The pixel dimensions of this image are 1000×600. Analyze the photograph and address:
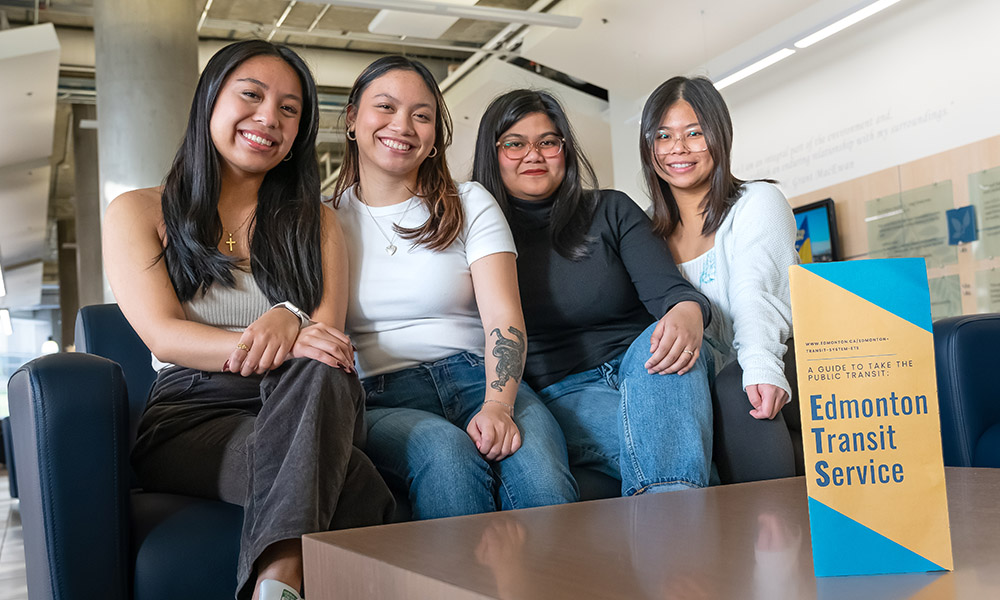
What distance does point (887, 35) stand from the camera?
5.74 metres

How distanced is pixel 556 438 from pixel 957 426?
0.97m

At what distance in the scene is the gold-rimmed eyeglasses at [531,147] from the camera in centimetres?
206

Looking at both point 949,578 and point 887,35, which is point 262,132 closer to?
point 949,578

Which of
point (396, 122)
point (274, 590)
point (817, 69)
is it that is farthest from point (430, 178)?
point (817, 69)

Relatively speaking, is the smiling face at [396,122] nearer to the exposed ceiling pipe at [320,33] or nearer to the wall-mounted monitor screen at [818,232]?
the wall-mounted monitor screen at [818,232]

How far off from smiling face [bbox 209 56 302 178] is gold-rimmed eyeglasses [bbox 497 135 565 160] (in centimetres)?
53

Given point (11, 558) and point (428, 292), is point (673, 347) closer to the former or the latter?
point (428, 292)

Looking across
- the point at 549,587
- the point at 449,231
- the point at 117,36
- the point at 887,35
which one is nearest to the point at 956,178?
the point at 887,35

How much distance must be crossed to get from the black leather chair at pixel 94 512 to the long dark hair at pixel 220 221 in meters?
0.33

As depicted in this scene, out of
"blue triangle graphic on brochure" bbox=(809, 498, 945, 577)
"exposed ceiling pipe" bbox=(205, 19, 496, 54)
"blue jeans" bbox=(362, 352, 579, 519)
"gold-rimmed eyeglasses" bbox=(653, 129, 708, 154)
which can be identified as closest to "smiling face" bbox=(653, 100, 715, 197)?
"gold-rimmed eyeglasses" bbox=(653, 129, 708, 154)

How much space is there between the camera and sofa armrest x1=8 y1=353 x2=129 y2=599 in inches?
50.9

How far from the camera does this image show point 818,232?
6316 millimetres

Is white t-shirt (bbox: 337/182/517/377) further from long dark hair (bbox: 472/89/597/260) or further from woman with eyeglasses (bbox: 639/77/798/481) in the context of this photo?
woman with eyeglasses (bbox: 639/77/798/481)

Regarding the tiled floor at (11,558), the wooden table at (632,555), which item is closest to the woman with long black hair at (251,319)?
the wooden table at (632,555)
